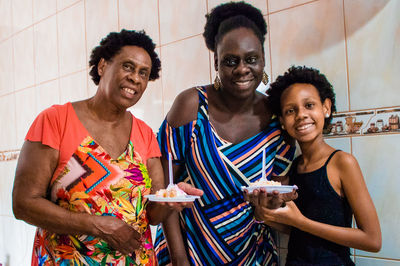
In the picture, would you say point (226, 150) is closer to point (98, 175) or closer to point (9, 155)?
point (98, 175)

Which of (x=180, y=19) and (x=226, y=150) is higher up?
(x=180, y=19)

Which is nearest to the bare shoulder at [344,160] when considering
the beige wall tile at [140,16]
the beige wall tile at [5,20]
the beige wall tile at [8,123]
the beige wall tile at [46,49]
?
the beige wall tile at [140,16]

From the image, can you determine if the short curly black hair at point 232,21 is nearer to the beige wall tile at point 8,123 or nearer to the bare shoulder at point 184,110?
the bare shoulder at point 184,110

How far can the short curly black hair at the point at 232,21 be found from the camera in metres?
1.46

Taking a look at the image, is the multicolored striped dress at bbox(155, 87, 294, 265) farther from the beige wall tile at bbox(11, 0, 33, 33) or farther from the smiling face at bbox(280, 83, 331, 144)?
the beige wall tile at bbox(11, 0, 33, 33)

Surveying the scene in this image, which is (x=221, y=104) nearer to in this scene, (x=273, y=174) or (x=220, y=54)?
(x=220, y=54)

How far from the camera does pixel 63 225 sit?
110 cm

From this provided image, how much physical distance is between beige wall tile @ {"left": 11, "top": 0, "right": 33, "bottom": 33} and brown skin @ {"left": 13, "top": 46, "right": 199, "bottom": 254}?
97.6 inches

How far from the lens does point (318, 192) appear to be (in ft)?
4.32

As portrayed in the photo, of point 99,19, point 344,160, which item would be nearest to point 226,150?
point 344,160

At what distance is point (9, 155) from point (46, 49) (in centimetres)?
113

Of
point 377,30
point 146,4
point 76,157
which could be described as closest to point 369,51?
point 377,30

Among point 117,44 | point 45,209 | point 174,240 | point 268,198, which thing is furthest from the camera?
point 174,240

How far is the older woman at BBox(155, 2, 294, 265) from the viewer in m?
1.42
